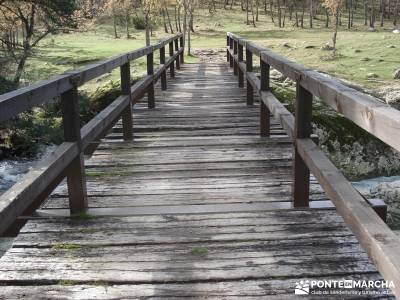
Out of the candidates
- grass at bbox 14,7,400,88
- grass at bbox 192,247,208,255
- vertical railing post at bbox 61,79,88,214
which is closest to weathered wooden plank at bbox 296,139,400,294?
grass at bbox 192,247,208,255

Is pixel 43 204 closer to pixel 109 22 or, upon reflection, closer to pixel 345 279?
pixel 345 279

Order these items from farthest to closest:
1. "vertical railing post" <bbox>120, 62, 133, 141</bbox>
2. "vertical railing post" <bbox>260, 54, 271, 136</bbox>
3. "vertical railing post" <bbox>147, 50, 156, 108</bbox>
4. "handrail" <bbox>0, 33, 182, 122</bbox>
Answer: "vertical railing post" <bbox>147, 50, 156, 108</bbox> < "vertical railing post" <bbox>120, 62, 133, 141</bbox> < "vertical railing post" <bbox>260, 54, 271, 136</bbox> < "handrail" <bbox>0, 33, 182, 122</bbox>

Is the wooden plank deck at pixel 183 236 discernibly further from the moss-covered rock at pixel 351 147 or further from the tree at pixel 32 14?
the tree at pixel 32 14

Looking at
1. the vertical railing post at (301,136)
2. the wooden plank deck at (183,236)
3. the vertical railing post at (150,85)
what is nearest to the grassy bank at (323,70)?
the vertical railing post at (150,85)

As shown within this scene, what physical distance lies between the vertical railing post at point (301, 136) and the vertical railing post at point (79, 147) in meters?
1.56

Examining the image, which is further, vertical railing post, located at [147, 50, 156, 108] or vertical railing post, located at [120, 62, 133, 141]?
vertical railing post, located at [147, 50, 156, 108]

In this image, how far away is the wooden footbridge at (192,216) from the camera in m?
2.55

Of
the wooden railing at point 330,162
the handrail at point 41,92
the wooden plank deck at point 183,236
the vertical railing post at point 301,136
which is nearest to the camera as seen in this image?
the wooden railing at point 330,162

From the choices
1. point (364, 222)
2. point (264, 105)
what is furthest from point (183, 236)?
point (264, 105)

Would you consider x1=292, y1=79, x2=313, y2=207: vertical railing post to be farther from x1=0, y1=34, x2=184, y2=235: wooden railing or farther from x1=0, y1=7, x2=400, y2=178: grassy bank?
x1=0, y1=7, x2=400, y2=178: grassy bank

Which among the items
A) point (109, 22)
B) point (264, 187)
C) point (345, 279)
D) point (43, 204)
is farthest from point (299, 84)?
point (109, 22)

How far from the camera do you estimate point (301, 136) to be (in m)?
3.62

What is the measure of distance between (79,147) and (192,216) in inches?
37.9

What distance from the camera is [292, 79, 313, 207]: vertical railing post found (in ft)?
11.5
